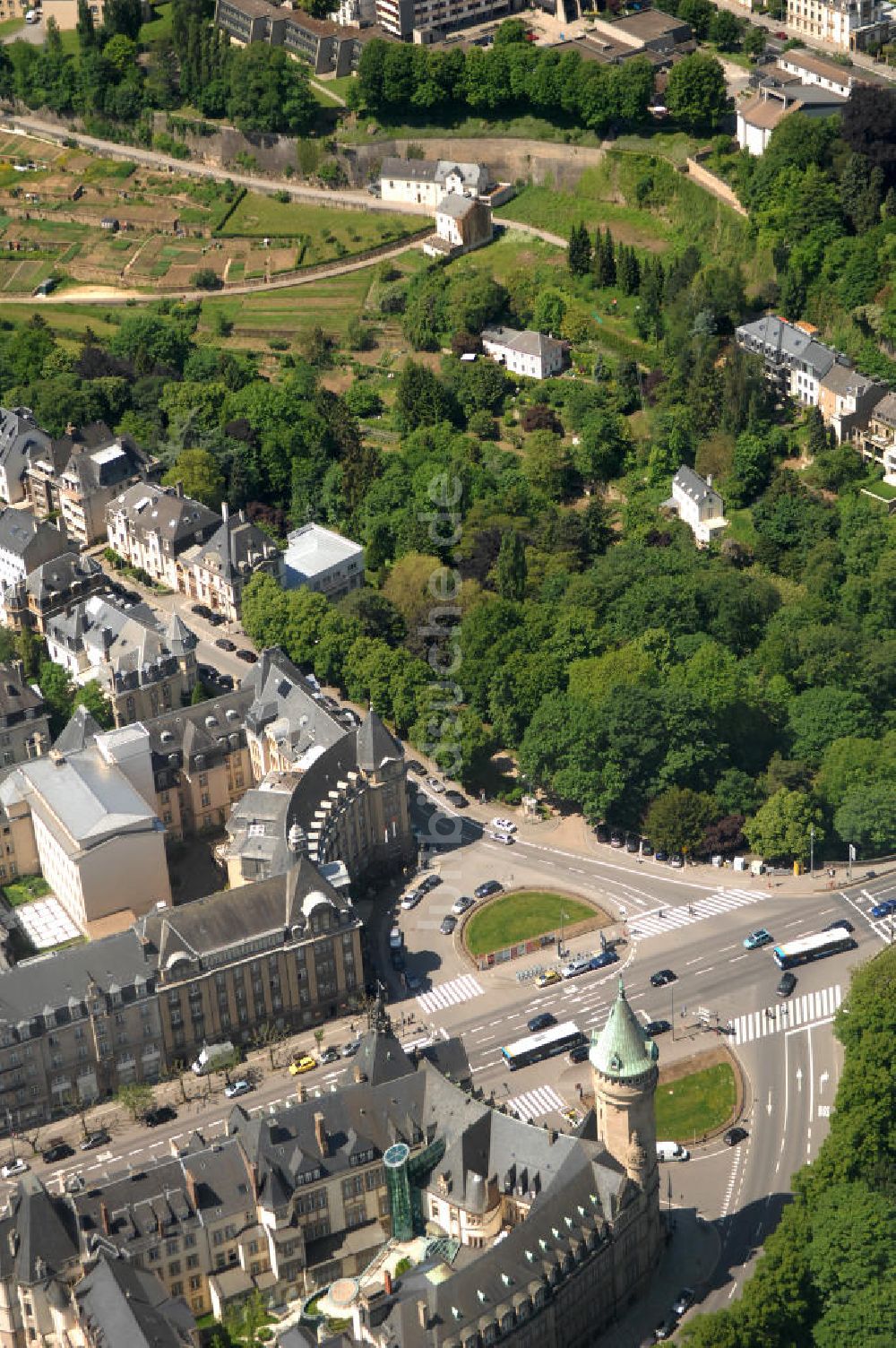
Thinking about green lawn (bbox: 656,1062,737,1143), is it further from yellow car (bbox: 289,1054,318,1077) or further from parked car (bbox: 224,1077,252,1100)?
parked car (bbox: 224,1077,252,1100)

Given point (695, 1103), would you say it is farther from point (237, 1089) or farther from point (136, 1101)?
point (136, 1101)

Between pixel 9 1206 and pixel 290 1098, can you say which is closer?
pixel 9 1206

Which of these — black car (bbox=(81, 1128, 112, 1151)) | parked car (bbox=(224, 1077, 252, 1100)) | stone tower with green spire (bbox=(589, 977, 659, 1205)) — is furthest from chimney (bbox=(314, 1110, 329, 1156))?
black car (bbox=(81, 1128, 112, 1151))

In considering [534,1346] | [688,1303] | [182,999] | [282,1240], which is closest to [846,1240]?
[688,1303]

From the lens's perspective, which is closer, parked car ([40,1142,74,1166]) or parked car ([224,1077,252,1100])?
parked car ([40,1142,74,1166])

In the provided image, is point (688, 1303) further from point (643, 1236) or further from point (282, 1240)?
point (282, 1240)

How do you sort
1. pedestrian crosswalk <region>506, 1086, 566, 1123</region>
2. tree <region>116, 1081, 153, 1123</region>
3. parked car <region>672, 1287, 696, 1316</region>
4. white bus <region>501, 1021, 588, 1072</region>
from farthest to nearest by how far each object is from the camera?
white bus <region>501, 1021, 588, 1072</region> → tree <region>116, 1081, 153, 1123</region> → pedestrian crosswalk <region>506, 1086, 566, 1123</region> → parked car <region>672, 1287, 696, 1316</region>

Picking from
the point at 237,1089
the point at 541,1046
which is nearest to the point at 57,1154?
the point at 237,1089
